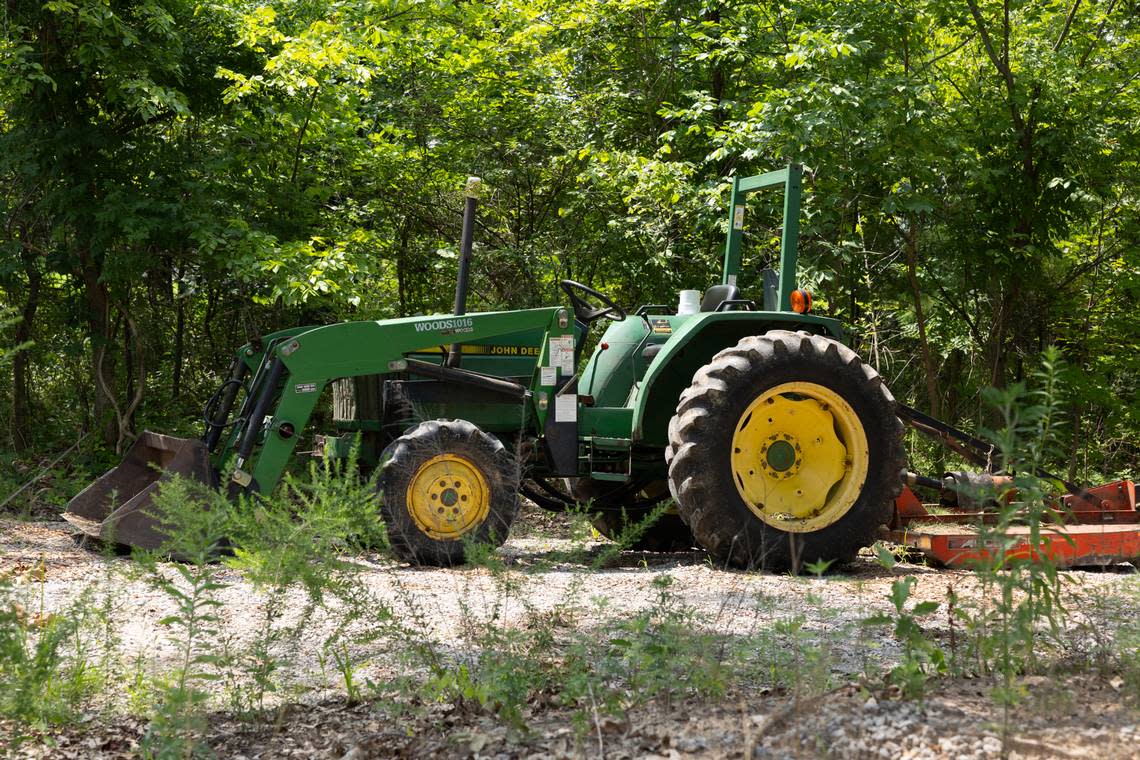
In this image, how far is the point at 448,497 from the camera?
6.49 metres

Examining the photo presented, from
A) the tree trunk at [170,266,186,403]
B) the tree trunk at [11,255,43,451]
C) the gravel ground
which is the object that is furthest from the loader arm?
the tree trunk at [170,266,186,403]

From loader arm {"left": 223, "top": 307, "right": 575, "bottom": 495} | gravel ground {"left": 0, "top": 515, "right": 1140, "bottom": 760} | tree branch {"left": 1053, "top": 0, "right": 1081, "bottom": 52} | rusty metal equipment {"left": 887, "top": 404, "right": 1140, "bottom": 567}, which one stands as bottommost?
gravel ground {"left": 0, "top": 515, "right": 1140, "bottom": 760}

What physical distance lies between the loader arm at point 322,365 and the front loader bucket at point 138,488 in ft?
0.71

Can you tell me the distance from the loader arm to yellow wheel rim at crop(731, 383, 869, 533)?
1338 millimetres

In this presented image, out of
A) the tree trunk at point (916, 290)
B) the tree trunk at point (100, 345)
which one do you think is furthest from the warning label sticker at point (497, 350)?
the tree trunk at point (916, 290)

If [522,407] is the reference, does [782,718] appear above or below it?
below

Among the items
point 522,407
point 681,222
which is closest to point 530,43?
point 681,222

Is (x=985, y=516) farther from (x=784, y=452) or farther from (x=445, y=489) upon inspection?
(x=445, y=489)

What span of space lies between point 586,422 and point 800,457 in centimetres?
135

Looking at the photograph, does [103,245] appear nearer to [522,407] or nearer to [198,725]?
[522,407]

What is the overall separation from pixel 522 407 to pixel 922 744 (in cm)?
454

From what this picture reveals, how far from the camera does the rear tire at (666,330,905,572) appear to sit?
631 centimetres

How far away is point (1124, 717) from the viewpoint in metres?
3.08

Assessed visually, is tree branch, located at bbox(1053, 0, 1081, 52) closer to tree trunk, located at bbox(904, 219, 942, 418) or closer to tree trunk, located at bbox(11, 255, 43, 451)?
tree trunk, located at bbox(904, 219, 942, 418)
